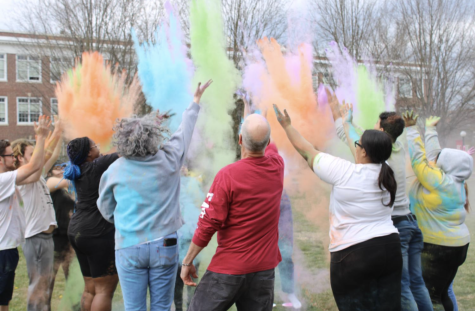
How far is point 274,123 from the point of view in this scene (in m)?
4.95

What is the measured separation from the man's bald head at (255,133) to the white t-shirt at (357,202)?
495mm

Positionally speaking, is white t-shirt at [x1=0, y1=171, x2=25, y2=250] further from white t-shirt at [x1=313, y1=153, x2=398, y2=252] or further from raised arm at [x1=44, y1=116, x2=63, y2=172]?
white t-shirt at [x1=313, y1=153, x2=398, y2=252]

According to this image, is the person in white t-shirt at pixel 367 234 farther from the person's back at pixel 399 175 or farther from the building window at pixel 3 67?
the building window at pixel 3 67

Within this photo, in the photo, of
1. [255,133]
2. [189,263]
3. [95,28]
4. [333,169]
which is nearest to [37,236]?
[189,263]

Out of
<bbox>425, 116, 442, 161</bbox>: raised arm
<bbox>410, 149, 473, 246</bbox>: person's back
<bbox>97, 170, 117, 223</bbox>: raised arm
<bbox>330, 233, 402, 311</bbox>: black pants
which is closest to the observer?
<bbox>330, 233, 402, 311</bbox>: black pants

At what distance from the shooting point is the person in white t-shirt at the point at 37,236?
3660 mm

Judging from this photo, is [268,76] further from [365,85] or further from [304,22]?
[304,22]

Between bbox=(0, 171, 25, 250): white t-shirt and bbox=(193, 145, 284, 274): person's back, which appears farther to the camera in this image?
bbox=(0, 171, 25, 250): white t-shirt

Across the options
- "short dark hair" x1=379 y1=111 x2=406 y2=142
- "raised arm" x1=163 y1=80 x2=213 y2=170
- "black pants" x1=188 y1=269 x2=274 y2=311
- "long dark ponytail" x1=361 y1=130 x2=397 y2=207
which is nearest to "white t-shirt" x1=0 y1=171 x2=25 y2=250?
"raised arm" x1=163 y1=80 x2=213 y2=170

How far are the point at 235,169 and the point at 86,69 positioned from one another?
10.9ft

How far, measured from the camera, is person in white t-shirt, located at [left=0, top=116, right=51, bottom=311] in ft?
10.7

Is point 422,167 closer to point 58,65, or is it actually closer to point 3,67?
point 58,65

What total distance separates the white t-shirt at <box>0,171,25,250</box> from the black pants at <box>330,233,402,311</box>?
2636mm

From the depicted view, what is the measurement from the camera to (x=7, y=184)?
128 inches
